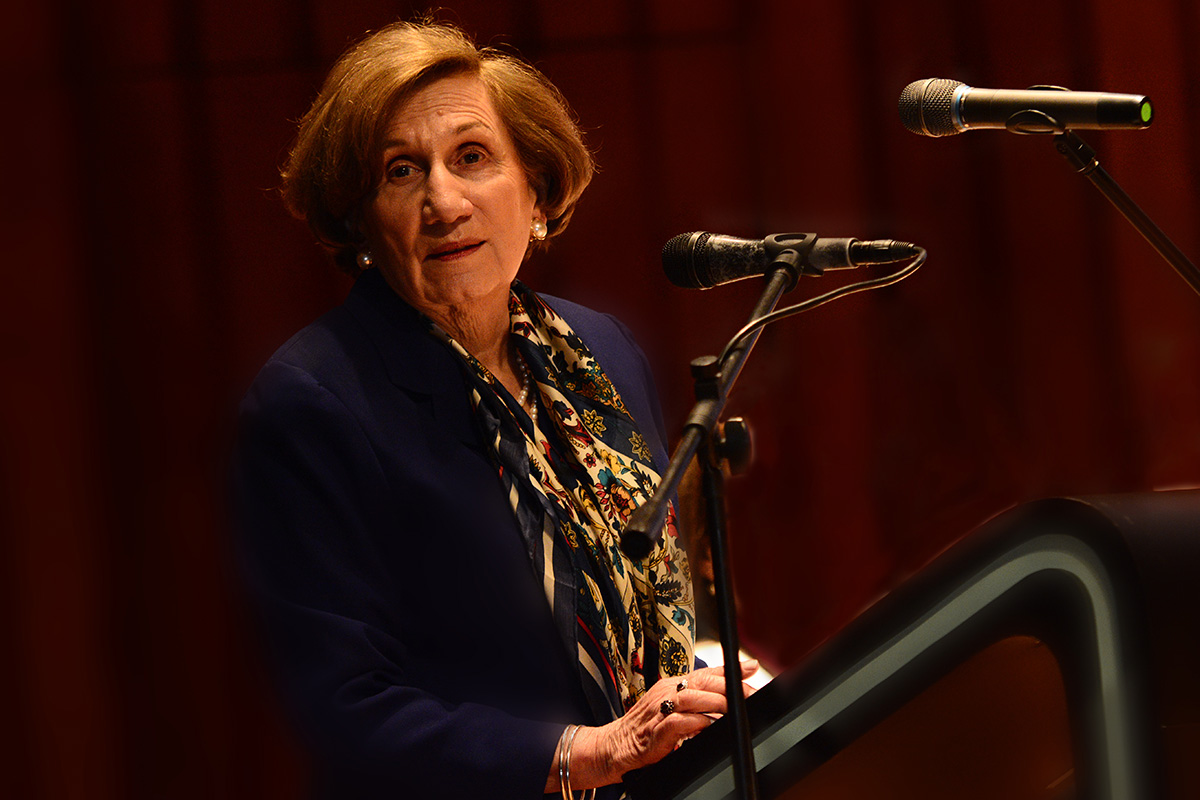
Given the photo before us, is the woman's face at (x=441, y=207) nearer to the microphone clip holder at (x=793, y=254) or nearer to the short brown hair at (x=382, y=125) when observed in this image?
the short brown hair at (x=382, y=125)

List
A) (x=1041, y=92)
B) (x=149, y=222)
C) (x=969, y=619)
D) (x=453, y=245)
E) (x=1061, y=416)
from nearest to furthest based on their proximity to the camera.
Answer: (x=969, y=619), (x=1041, y=92), (x=453, y=245), (x=149, y=222), (x=1061, y=416)

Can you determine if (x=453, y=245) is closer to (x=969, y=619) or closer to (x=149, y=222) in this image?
(x=969, y=619)

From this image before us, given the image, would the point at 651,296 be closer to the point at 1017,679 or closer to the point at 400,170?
the point at 400,170

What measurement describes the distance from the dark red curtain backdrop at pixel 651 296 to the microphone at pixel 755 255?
4.62ft

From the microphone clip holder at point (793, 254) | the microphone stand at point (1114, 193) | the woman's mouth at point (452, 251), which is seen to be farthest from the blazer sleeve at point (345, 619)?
the microphone stand at point (1114, 193)

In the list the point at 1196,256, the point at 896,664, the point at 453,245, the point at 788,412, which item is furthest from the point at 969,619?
the point at 1196,256

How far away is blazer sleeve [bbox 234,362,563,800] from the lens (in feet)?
4.25

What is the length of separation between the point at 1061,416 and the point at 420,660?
6.15 ft

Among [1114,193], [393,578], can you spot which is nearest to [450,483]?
[393,578]

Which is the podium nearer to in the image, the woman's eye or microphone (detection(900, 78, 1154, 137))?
microphone (detection(900, 78, 1154, 137))

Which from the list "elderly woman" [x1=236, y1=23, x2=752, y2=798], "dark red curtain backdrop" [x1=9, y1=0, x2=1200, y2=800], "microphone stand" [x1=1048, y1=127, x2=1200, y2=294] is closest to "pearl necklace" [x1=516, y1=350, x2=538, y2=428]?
"elderly woman" [x1=236, y1=23, x2=752, y2=798]

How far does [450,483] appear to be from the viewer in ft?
4.71

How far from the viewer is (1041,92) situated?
4.57 feet

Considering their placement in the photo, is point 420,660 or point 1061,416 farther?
point 1061,416
